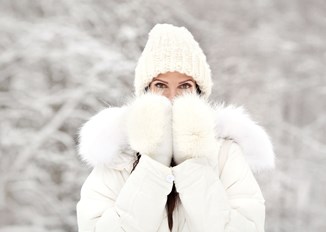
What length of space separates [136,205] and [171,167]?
123mm

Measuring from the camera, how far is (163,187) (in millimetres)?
1233

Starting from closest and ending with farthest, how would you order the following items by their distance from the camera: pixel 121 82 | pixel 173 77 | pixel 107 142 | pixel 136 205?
pixel 136 205 < pixel 107 142 < pixel 173 77 < pixel 121 82

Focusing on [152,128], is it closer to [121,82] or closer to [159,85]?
[159,85]

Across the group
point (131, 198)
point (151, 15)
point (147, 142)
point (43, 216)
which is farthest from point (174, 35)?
point (151, 15)

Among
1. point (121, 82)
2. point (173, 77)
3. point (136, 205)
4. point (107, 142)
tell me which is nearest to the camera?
point (136, 205)

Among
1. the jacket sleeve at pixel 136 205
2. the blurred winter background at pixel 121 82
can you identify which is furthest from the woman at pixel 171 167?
the blurred winter background at pixel 121 82

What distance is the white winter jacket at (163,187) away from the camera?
1.22 meters

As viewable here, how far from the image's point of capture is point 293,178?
5172mm

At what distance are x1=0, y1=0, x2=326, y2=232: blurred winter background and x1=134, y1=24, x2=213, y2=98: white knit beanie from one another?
2.99 m

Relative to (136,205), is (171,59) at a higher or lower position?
higher

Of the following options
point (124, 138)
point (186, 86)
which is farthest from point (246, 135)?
point (124, 138)

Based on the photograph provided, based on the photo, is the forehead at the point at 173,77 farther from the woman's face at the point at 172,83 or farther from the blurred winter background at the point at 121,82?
the blurred winter background at the point at 121,82

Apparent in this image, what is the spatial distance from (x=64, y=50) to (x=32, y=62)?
28 centimetres

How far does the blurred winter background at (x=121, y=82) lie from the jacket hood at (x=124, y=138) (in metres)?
3.08
